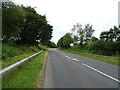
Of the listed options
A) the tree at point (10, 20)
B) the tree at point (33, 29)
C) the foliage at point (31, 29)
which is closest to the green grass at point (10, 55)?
the tree at point (10, 20)

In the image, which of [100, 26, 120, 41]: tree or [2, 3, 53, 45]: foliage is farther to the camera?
[100, 26, 120, 41]: tree

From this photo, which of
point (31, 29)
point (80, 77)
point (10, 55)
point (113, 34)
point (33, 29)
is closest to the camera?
point (80, 77)

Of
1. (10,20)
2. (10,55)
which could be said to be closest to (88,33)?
(10,20)

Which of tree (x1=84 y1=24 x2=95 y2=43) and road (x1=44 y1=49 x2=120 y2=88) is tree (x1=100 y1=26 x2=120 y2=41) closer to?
tree (x1=84 y1=24 x2=95 y2=43)

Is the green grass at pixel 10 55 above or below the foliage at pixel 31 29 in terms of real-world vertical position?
below

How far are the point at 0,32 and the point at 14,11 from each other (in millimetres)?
6743

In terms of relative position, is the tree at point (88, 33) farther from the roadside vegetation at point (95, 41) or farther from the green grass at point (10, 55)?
the green grass at point (10, 55)

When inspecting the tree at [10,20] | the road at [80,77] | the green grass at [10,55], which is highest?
the tree at [10,20]

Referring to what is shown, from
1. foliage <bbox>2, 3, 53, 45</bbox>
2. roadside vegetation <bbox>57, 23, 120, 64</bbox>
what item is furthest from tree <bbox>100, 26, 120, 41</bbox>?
foliage <bbox>2, 3, 53, 45</bbox>

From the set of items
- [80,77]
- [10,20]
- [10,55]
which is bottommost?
[80,77]

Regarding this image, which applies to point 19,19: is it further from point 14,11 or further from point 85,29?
point 85,29

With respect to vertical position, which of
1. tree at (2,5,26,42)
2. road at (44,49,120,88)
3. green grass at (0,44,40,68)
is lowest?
road at (44,49,120,88)

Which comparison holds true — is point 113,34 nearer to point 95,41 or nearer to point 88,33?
point 88,33

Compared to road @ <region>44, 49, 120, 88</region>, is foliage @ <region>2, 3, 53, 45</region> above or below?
above
